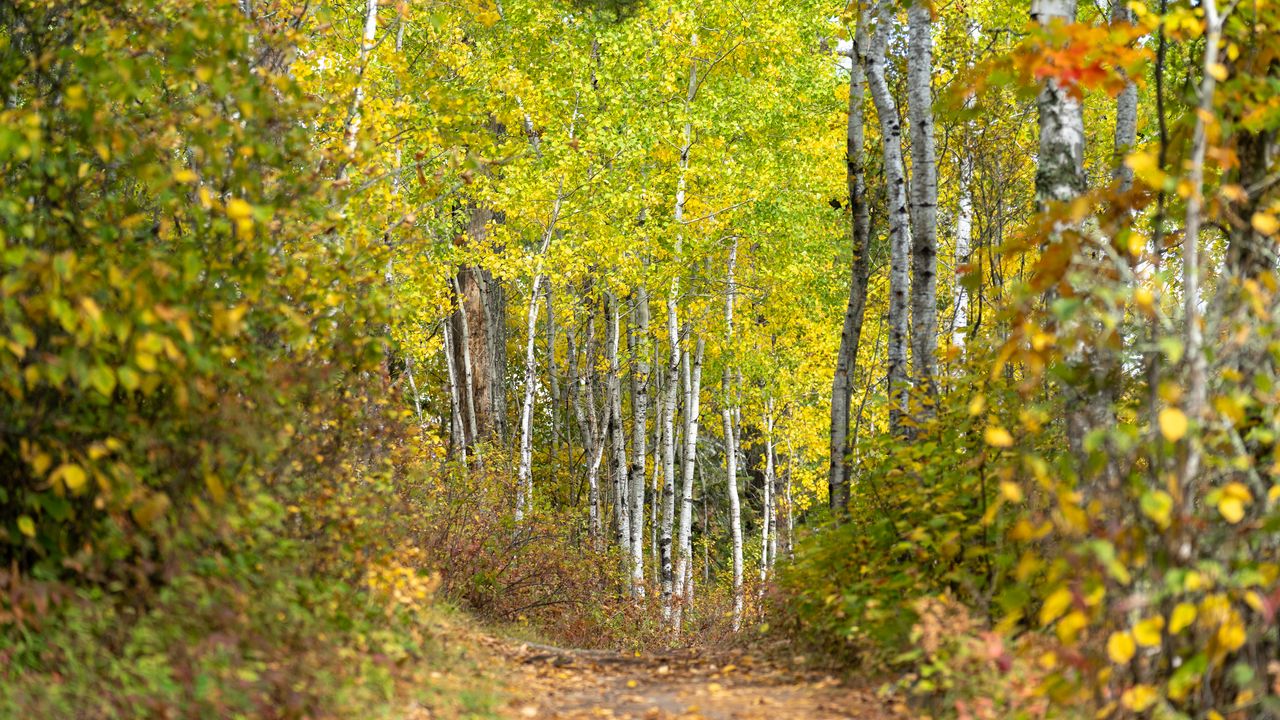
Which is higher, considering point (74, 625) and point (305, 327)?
point (305, 327)

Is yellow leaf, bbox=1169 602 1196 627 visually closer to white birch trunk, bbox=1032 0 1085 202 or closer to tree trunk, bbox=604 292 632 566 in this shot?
white birch trunk, bbox=1032 0 1085 202

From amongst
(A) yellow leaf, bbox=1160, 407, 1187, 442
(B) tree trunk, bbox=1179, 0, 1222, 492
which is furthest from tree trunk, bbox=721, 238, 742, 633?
(A) yellow leaf, bbox=1160, 407, 1187, 442

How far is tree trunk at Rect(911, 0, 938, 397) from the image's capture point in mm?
8742

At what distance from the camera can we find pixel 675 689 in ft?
22.5

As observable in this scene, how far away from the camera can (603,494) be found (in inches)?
1266

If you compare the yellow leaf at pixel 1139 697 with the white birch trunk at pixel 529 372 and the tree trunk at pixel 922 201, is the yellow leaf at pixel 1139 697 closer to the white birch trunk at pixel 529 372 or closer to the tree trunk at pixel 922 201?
the tree trunk at pixel 922 201

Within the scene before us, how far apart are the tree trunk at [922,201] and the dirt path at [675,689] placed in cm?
307

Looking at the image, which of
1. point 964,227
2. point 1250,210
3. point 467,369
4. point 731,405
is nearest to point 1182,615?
point 1250,210

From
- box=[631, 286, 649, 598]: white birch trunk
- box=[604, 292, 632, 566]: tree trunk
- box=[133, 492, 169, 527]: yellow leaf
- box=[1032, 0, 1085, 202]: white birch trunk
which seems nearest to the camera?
box=[133, 492, 169, 527]: yellow leaf

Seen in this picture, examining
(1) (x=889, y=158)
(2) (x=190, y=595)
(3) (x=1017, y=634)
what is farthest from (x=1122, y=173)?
(2) (x=190, y=595)

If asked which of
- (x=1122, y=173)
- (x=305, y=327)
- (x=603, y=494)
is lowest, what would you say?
(x=603, y=494)

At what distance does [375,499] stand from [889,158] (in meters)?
5.77

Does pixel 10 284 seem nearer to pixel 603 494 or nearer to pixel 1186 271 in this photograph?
pixel 1186 271

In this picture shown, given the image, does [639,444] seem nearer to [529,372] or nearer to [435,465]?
[529,372]
